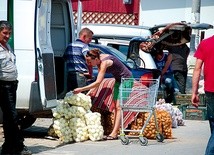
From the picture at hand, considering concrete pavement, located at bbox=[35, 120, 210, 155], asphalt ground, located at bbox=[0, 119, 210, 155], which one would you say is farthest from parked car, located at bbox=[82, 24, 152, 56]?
concrete pavement, located at bbox=[35, 120, 210, 155]

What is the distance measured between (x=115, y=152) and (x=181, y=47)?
23.9 ft

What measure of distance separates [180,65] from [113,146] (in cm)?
661

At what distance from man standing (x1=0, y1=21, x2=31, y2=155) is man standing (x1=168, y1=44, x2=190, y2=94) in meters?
7.91

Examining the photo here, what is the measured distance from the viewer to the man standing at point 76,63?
39.4 feet

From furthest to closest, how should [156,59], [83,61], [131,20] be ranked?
[131,20], [156,59], [83,61]

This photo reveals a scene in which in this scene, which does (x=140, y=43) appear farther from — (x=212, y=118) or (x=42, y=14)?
(x=212, y=118)

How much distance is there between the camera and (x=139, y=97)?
452 inches

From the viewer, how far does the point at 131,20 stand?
28.0 m

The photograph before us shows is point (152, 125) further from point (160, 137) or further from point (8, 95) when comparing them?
point (8, 95)

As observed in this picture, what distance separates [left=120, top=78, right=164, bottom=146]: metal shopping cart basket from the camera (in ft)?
37.2

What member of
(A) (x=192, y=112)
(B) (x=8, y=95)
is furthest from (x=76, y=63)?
(A) (x=192, y=112)

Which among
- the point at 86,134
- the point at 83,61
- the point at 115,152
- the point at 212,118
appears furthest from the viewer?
the point at 83,61

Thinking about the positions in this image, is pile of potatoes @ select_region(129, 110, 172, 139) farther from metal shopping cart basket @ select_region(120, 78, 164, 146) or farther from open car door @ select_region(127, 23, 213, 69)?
open car door @ select_region(127, 23, 213, 69)

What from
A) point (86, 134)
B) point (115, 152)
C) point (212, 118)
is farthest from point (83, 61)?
point (212, 118)
